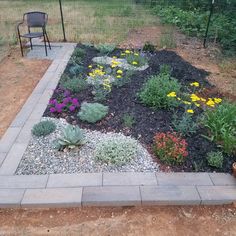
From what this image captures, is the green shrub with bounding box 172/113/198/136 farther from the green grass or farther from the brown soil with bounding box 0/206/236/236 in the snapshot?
the green grass

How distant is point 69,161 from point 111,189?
688mm

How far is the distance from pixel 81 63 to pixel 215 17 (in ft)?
16.5

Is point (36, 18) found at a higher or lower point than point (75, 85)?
→ higher

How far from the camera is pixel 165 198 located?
9.60ft

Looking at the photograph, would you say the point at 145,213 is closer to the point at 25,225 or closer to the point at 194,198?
the point at 194,198

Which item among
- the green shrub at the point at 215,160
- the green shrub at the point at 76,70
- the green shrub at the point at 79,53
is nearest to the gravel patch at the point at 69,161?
the green shrub at the point at 215,160

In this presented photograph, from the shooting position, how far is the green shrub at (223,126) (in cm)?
353

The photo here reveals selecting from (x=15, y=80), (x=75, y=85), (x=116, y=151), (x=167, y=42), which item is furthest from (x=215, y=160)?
(x=167, y=42)

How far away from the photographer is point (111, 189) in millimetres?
3014

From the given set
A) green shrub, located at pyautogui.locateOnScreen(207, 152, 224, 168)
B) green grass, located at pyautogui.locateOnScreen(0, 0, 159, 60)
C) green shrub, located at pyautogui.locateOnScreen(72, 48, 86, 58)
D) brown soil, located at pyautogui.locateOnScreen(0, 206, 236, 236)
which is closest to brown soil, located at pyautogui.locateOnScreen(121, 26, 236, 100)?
green grass, located at pyautogui.locateOnScreen(0, 0, 159, 60)

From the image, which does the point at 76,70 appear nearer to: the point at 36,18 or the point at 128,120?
the point at 128,120

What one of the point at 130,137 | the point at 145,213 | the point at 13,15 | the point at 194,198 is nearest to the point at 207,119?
the point at 130,137

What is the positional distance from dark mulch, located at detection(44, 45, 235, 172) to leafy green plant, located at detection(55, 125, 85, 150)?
48cm

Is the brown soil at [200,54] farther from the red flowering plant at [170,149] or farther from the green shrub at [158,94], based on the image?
the red flowering plant at [170,149]
